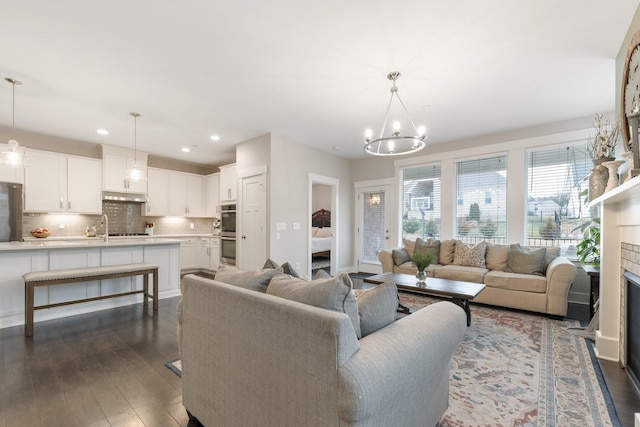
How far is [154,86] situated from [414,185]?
15.7 ft

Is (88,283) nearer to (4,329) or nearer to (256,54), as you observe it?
(4,329)

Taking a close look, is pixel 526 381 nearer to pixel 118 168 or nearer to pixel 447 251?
pixel 447 251

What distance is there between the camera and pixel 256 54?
8.77 feet

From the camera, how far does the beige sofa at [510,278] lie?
346 cm

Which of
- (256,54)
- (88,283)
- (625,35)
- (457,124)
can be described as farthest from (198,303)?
(457,124)

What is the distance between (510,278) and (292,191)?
3.62 meters

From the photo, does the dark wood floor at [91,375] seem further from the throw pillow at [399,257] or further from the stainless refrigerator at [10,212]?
the throw pillow at [399,257]

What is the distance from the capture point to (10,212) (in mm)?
4480

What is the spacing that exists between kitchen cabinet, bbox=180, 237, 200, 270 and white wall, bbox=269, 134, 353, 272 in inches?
117

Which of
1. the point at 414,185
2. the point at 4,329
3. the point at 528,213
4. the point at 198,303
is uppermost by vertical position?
the point at 414,185

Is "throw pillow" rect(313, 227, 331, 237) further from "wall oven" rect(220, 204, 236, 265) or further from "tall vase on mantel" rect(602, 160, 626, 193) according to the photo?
"tall vase on mantel" rect(602, 160, 626, 193)

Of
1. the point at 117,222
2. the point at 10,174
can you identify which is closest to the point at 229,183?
the point at 117,222

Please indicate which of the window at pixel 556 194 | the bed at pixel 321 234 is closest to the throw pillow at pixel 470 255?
the window at pixel 556 194

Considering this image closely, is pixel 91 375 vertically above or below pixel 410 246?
below
